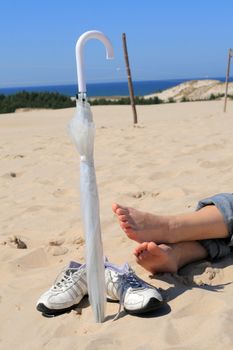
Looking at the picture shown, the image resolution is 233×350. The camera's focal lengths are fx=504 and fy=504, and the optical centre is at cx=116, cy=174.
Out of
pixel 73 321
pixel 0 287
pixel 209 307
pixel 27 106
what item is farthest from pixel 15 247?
pixel 27 106

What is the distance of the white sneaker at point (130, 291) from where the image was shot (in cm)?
181

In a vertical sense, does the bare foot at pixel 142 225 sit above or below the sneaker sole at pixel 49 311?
above

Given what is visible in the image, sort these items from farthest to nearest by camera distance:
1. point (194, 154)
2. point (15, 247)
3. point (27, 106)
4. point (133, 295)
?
point (27, 106) → point (194, 154) → point (15, 247) → point (133, 295)

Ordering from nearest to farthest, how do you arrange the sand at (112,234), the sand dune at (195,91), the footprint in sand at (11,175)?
the sand at (112,234) < the footprint in sand at (11,175) < the sand dune at (195,91)

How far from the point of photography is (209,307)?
1.83m

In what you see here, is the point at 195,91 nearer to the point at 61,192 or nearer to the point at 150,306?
the point at 61,192

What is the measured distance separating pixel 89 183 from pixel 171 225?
550mm

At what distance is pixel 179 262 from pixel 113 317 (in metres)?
0.47

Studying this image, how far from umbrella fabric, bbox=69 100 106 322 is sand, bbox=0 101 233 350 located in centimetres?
14

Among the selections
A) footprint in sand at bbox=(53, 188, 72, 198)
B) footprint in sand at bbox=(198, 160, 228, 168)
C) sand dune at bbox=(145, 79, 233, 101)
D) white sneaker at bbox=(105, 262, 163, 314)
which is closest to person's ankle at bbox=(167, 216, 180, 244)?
white sneaker at bbox=(105, 262, 163, 314)

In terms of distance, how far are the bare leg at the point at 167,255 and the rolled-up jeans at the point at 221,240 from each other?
0.11 ft

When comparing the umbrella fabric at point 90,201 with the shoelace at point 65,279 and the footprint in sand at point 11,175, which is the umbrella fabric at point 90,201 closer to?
the shoelace at point 65,279

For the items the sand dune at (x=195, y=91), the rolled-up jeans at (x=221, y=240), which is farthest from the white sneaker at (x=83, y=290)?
the sand dune at (x=195, y=91)

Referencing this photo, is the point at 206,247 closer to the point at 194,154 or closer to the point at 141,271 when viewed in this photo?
the point at 141,271
